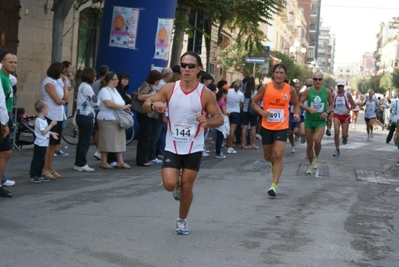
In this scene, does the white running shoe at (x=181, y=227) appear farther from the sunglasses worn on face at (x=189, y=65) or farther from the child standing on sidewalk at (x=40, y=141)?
the child standing on sidewalk at (x=40, y=141)

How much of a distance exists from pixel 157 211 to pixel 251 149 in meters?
11.3

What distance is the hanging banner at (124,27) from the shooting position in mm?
19828

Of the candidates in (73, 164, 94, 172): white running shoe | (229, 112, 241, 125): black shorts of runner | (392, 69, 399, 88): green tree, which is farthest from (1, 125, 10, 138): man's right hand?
(392, 69, 399, 88): green tree

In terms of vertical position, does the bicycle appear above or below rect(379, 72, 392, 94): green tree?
below

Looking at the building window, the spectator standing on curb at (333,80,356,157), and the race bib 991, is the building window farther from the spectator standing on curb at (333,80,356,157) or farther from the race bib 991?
the race bib 991

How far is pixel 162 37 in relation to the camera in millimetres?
20250

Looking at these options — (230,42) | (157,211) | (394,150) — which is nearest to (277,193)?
(157,211)

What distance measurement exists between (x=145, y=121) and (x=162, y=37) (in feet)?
21.1

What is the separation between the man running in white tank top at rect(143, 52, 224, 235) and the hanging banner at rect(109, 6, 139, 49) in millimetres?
12282

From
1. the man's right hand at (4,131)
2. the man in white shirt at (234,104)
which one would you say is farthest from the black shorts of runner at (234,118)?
the man's right hand at (4,131)

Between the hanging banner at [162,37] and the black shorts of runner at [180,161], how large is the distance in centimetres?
1264

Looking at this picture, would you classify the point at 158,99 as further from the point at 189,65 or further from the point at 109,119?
the point at 109,119

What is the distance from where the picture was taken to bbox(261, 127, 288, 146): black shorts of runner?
37.5 feet

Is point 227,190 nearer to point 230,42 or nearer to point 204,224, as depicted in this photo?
point 204,224
